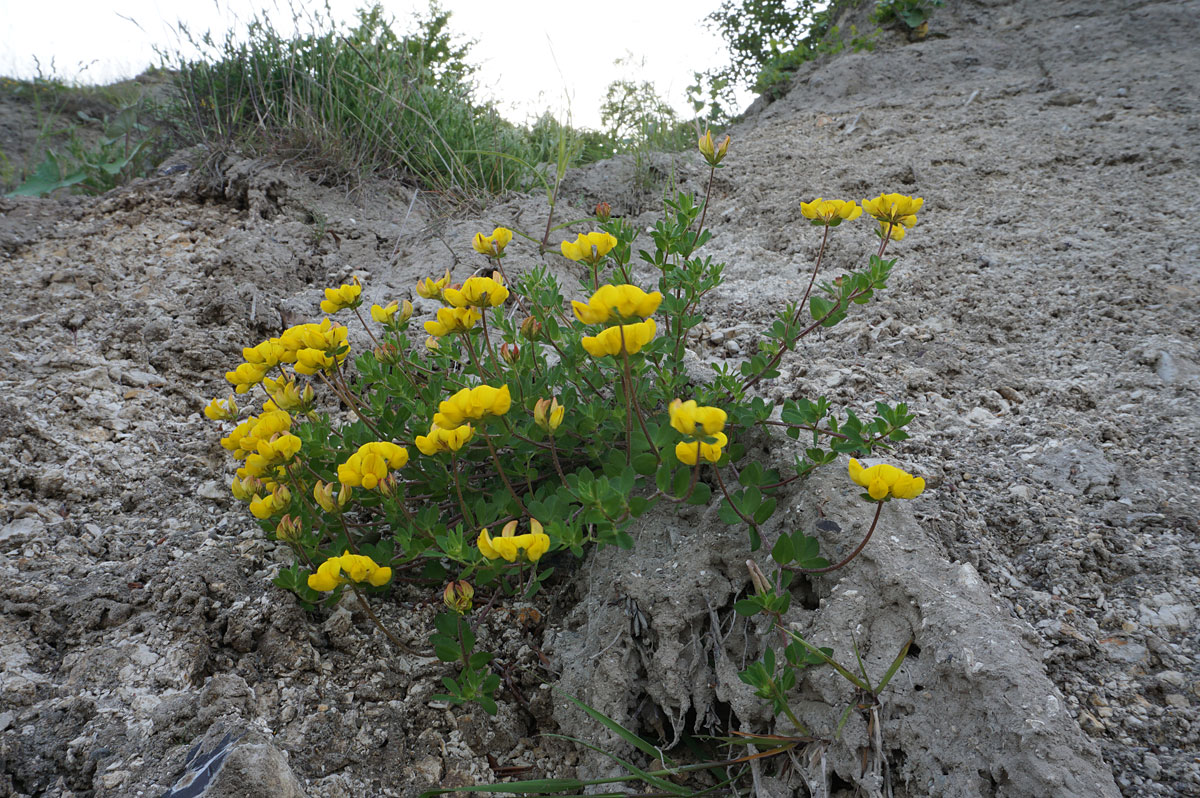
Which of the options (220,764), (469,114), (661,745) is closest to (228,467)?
(220,764)

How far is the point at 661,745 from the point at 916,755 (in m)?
0.61

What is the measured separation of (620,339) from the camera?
1.56m

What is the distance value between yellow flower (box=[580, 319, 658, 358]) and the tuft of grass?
3.25 meters

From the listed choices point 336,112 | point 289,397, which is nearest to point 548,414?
point 289,397

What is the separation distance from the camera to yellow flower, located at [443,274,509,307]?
186 centimetres

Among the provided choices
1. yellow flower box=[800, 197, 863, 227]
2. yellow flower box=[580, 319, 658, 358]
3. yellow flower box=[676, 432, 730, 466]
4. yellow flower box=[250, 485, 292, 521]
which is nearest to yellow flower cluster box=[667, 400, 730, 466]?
yellow flower box=[676, 432, 730, 466]

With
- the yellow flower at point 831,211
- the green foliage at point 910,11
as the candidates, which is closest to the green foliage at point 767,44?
the green foliage at point 910,11

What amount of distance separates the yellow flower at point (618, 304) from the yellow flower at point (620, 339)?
0.03m

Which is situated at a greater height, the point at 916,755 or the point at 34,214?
the point at 34,214

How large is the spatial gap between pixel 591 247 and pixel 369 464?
0.87 meters

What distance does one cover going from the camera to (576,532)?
1705 mm

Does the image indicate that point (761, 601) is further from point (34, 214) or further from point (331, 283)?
point (34, 214)

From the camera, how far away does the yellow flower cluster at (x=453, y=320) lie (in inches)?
74.9

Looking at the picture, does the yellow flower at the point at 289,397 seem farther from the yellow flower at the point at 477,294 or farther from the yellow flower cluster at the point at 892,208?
the yellow flower cluster at the point at 892,208
